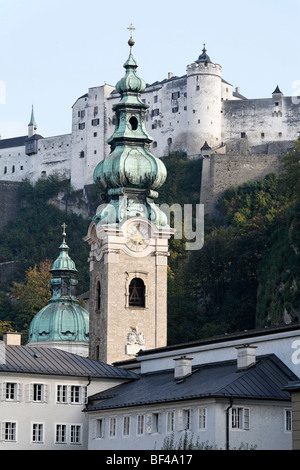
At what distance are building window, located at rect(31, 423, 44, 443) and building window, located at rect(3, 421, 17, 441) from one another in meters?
0.91

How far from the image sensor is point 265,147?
169 meters

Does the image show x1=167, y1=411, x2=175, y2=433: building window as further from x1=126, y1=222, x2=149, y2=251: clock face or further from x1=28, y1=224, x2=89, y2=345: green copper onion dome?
x1=28, y1=224, x2=89, y2=345: green copper onion dome

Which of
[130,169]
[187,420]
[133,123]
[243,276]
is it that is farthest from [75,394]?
[243,276]

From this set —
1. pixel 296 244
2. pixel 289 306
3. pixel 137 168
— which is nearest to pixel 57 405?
pixel 137 168

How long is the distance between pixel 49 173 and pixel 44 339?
91.0m

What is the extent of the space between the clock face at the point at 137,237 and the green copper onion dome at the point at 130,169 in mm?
830

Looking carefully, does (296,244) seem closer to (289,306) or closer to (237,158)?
(289,306)

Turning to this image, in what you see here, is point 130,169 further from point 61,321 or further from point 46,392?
point 61,321

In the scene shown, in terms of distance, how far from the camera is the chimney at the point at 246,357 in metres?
54.4

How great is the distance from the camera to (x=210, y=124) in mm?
168125

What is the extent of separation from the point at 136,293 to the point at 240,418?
24707mm

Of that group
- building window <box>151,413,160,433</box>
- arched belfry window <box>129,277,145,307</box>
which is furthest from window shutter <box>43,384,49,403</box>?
arched belfry window <box>129,277,145,307</box>

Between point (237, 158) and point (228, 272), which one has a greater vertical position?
point (237, 158)

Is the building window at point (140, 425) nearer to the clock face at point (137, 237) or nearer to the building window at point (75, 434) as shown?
the building window at point (75, 434)
